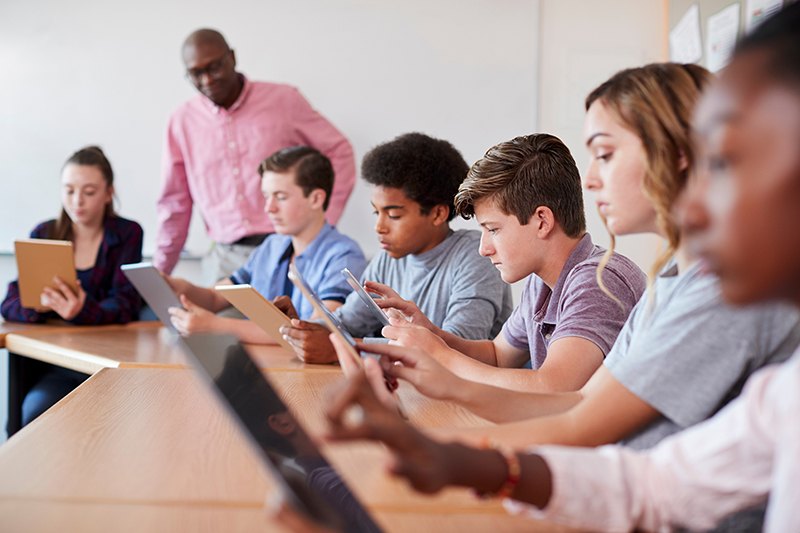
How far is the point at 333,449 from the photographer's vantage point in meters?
1.15

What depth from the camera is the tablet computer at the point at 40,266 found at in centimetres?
269

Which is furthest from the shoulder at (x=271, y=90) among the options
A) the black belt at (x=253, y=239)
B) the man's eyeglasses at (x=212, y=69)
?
the black belt at (x=253, y=239)

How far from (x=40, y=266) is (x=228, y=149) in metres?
1.06

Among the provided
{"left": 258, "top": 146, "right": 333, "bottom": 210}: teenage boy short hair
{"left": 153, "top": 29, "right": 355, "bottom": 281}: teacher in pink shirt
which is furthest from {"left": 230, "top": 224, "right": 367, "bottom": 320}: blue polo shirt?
{"left": 153, "top": 29, "right": 355, "bottom": 281}: teacher in pink shirt

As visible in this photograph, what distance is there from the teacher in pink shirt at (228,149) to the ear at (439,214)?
1158 mm

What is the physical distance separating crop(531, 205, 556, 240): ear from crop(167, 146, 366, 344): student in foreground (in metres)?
0.94

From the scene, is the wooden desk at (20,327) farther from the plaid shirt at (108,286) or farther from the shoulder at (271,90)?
the shoulder at (271,90)

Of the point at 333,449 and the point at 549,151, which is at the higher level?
the point at 549,151

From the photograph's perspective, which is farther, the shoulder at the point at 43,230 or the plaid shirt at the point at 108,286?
the shoulder at the point at 43,230

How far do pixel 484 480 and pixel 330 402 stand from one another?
0.49 feet

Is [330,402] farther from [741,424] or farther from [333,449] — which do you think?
[333,449]

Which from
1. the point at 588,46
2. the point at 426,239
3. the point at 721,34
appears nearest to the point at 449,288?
the point at 426,239

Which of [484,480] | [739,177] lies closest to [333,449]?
[484,480]

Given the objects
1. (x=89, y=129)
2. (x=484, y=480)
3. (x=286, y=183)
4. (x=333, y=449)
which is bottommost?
(x=333, y=449)
